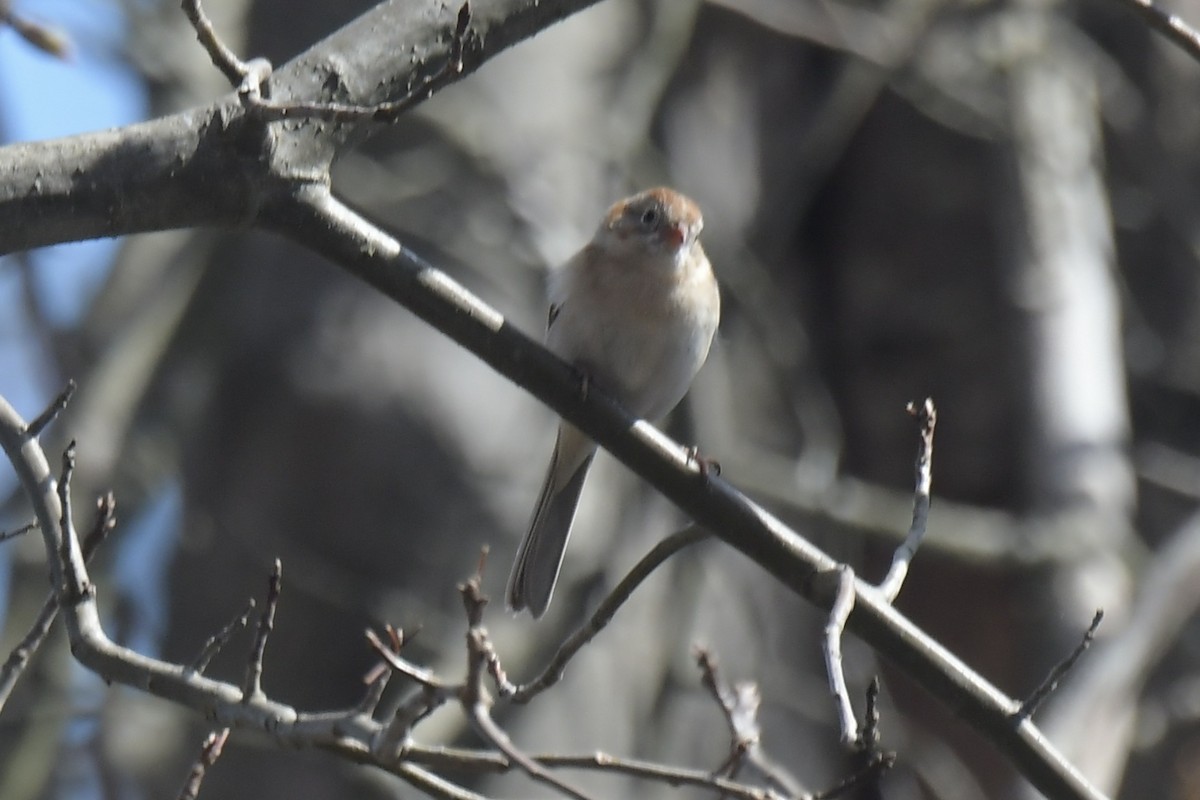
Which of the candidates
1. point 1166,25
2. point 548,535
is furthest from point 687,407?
point 1166,25

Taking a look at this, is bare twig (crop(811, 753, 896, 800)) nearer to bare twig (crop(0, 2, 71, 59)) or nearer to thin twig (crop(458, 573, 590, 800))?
thin twig (crop(458, 573, 590, 800))

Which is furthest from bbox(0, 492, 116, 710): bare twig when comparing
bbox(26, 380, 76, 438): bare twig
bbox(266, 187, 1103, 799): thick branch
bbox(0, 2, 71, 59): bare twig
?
bbox(0, 2, 71, 59): bare twig

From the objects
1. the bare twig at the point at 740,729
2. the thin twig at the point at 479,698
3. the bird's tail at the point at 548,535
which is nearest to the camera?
the thin twig at the point at 479,698

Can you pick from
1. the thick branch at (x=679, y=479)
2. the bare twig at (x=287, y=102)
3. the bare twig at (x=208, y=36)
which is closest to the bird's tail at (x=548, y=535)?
the thick branch at (x=679, y=479)

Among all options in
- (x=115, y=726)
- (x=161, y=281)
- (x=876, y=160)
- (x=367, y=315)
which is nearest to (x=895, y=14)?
(x=876, y=160)

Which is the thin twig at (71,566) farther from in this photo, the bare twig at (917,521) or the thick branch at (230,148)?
the bare twig at (917,521)

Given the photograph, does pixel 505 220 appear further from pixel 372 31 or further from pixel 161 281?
pixel 372 31
